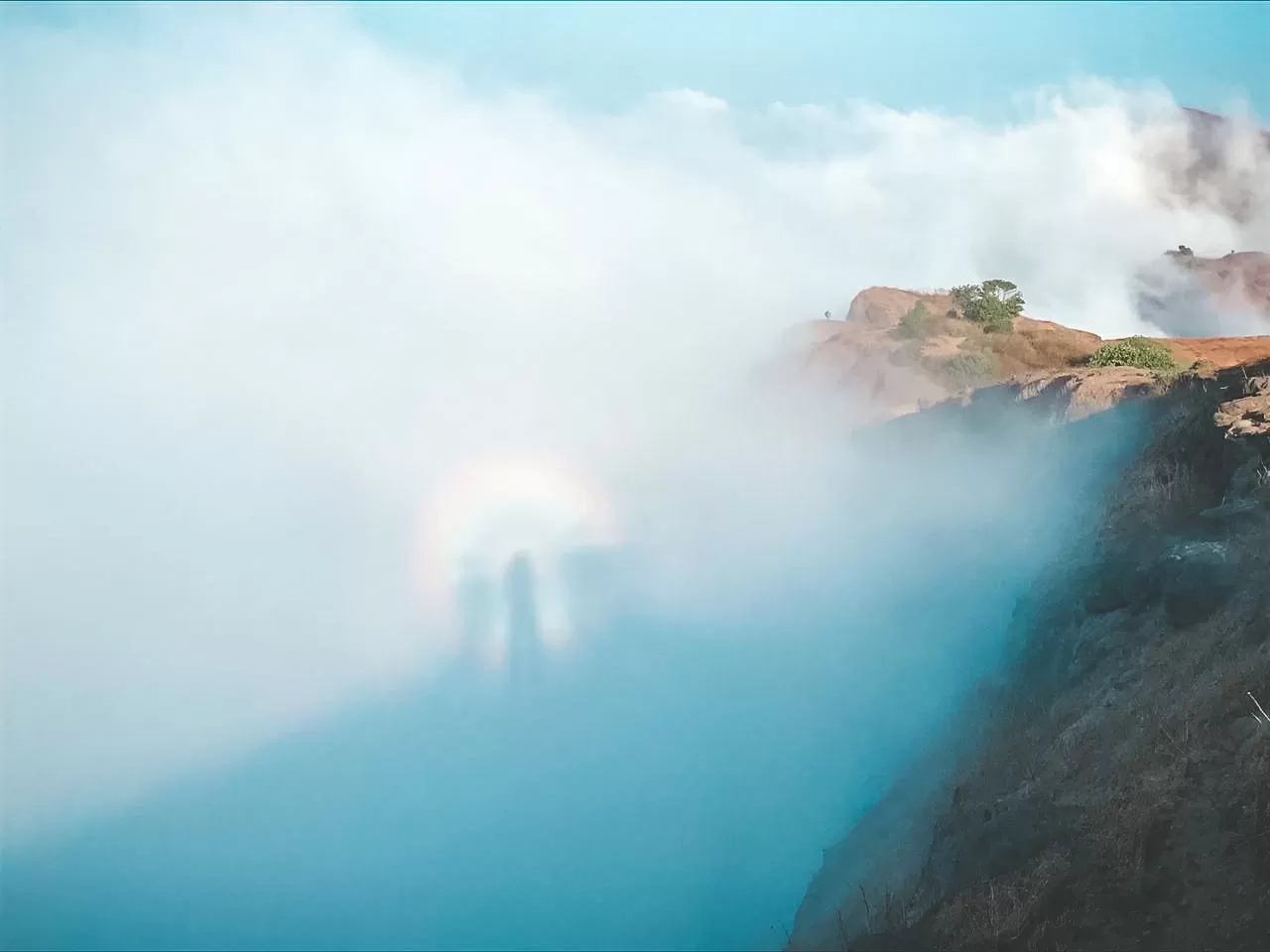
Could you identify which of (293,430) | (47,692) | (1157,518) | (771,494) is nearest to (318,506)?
(47,692)

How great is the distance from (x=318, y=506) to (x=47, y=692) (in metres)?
39.9

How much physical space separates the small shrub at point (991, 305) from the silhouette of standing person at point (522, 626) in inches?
1101

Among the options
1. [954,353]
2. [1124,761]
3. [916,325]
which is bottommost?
[1124,761]

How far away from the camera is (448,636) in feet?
191

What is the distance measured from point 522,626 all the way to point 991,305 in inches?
1201

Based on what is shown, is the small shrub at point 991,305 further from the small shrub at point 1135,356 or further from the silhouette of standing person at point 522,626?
the silhouette of standing person at point 522,626

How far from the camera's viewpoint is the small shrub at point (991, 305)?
41844 mm

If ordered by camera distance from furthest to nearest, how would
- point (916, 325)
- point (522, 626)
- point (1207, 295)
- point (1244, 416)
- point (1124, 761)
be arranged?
point (1207, 295), point (522, 626), point (916, 325), point (1244, 416), point (1124, 761)

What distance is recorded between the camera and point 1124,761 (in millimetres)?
8500

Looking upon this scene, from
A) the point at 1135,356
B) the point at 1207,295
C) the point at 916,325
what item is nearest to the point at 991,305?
the point at 916,325

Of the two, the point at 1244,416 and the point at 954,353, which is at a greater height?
the point at 954,353

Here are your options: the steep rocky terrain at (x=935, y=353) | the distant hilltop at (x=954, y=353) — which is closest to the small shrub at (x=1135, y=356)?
the distant hilltop at (x=954, y=353)

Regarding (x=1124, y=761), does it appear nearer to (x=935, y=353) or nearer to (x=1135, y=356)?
(x=1135, y=356)

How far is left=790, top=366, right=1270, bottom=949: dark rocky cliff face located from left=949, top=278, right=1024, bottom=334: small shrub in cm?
2597
